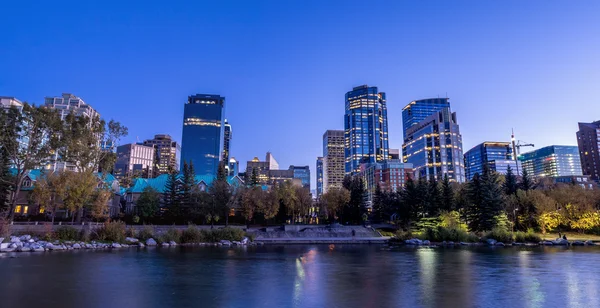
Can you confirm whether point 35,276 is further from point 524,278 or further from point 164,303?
point 524,278

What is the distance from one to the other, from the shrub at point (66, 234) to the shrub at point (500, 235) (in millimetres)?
56950

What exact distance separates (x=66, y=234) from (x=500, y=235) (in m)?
58.6

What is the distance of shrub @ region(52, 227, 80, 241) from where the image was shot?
141 ft

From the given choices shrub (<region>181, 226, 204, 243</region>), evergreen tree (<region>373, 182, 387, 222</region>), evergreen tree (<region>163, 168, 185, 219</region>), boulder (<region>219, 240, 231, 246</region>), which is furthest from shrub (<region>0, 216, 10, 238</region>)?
evergreen tree (<region>373, 182, 387, 222</region>)

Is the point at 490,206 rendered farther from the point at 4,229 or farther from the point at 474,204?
the point at 4,229

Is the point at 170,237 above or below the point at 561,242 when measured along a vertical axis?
above

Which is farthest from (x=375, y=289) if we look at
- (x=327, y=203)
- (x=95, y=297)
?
(x=327, y=203)

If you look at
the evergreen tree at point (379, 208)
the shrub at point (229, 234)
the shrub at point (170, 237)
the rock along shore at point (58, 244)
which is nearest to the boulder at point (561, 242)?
the shrub at point (229, 234)

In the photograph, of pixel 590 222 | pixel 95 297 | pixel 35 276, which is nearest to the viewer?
pixel 95 297

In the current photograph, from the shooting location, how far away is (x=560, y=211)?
63.4m

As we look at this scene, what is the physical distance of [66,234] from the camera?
43.3 meters

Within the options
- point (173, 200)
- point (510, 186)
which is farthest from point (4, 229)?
point (510, 186)

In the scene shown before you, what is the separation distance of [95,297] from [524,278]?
73.1 ft

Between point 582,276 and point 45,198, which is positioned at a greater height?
point 45,198
